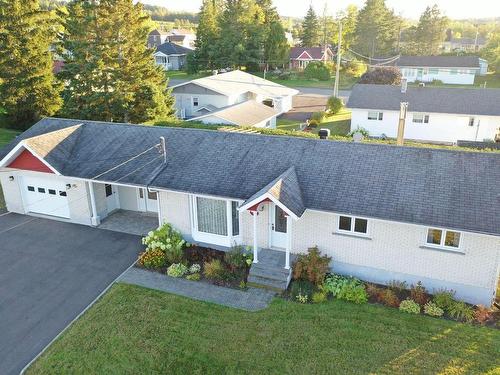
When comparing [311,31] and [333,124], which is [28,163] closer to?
[333,124]

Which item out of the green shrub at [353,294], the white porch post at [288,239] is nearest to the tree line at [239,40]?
the white porch post at [288,239]

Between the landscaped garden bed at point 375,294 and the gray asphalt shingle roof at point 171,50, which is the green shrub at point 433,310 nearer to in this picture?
the landscaped garden bed at point 375,294

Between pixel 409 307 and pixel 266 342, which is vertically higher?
pixel 409 307

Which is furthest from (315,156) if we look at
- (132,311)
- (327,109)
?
(327,109)

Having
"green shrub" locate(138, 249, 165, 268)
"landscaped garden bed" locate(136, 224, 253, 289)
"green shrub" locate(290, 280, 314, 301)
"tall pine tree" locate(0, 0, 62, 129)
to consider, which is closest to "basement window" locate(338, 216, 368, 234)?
"green shrub" locate(290, 280, 314, 301)

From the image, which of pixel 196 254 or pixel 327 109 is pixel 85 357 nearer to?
pixel 196 254

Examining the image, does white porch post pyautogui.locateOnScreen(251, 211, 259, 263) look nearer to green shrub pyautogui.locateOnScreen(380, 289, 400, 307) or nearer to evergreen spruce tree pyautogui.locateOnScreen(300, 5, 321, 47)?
green shrub pyautogui.locateOnScreen(380, 289, 400, 307)

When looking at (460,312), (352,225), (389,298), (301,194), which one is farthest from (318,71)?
(460,312)
